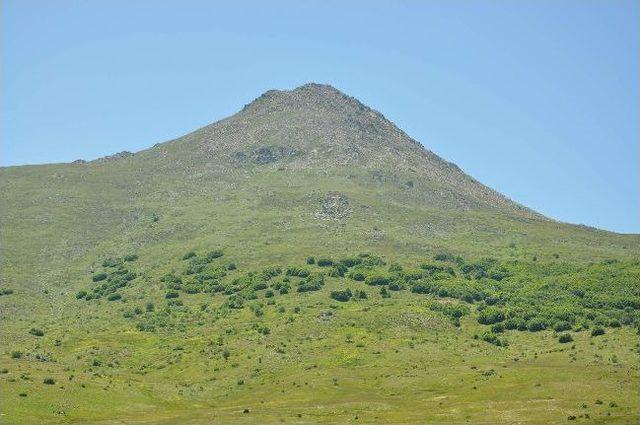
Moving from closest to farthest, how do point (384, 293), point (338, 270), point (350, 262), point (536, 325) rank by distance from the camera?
point (536, 325) → point (384, 293) → point (338, 270) → point (350, 262)

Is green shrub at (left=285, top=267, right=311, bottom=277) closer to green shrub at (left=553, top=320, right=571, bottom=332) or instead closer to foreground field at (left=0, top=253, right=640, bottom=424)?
foreground field at (left=0, top=253, right=640, bottom=424)

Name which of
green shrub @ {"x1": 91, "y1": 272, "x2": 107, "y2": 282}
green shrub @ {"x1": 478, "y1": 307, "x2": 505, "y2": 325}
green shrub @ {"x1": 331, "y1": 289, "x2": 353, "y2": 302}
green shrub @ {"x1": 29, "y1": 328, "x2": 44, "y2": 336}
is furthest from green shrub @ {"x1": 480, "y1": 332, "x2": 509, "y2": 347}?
green shrub @ {"x1": 91, "y1": 272, "x2": 107, "y2": 282}

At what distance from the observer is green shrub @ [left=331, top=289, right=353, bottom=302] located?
143375 millimetres

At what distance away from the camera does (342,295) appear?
144 meters

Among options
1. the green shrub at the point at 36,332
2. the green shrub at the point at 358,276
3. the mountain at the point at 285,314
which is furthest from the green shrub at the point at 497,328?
the green shrub at the point at 36,332

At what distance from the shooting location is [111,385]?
103812mm

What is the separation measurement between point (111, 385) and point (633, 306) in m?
82.4

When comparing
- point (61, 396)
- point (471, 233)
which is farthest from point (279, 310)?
point (471, 233)

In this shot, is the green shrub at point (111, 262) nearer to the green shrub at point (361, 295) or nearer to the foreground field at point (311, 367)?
the foreground field at point (311, 367)

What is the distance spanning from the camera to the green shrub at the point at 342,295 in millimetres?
143375

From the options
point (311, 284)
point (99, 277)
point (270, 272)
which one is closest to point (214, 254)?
point (270, 272)

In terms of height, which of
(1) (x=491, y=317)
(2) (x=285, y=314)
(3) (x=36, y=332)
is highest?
(2) (x=285, y=314)

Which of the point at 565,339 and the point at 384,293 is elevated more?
the point at 384,293

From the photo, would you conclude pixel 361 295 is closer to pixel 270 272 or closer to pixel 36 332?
pixel 270 272
